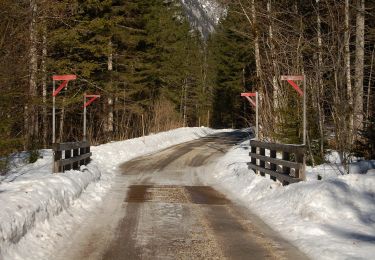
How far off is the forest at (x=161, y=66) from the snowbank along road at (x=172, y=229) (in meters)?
2.92

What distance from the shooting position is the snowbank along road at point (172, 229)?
6.62 m

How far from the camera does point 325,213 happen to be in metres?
8.20

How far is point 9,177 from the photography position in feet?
38.8

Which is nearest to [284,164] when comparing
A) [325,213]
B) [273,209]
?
[273,209]

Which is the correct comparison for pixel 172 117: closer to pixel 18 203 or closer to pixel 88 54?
pixel 88 54

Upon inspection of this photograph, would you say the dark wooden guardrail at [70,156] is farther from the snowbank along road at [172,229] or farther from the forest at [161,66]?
the snowbank along road at [172,229]

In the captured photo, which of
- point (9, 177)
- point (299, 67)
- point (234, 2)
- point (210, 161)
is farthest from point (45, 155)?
point (234, 2)

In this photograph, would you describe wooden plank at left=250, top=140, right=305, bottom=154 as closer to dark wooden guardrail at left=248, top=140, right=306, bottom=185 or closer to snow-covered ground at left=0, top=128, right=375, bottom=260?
dark wooden guardrail at left=248, top=140, right=306, bottom=185

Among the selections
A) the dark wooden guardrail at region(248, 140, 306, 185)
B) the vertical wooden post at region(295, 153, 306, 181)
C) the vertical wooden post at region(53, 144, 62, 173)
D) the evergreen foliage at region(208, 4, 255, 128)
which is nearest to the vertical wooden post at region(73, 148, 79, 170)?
the vertical wooden post at region(53, 144, 62, 173)

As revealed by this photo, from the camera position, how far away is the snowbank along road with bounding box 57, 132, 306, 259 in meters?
6.62

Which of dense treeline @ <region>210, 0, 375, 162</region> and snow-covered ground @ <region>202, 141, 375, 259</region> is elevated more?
dense treeline @ <region>210, 0, 375, 162</region>

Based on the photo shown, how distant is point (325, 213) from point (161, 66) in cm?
3468

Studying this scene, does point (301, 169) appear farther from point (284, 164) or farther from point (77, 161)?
point (77, 161)

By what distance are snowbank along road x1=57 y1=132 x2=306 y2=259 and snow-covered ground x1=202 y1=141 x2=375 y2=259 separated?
34 centimetres
